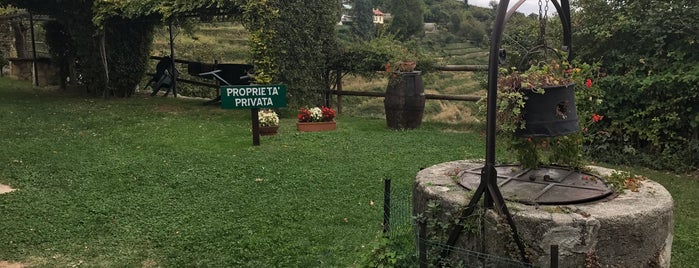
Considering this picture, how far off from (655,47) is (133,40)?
1110cm

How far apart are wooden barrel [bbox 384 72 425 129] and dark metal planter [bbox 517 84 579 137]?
5704mm

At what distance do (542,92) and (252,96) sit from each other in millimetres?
4794

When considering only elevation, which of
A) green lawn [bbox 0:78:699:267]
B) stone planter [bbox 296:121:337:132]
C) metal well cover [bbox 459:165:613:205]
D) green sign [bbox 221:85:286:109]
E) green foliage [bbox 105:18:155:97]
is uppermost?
green foliage [bbox 105:18:155:97]

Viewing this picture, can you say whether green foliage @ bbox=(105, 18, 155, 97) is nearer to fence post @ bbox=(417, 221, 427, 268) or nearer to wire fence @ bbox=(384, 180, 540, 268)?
wire fence @ bbox=(384, 180, 540, 268)

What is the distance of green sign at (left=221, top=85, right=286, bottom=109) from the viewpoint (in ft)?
22.4

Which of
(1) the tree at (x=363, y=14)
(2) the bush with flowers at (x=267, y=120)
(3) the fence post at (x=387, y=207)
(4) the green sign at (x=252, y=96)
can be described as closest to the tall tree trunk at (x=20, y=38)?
(2) the bush with flowers at (x=267, y=120)

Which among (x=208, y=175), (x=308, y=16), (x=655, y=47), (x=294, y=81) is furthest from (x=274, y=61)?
(x=655, y=47)

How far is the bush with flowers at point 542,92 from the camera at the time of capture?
108 inches

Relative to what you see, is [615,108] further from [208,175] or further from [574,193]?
[208,175]

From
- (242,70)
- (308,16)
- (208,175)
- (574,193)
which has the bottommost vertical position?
(208,175)

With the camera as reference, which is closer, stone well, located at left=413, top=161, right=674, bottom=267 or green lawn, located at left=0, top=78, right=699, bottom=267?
stone well, located at left=413, top=161, right=674, bottom=267

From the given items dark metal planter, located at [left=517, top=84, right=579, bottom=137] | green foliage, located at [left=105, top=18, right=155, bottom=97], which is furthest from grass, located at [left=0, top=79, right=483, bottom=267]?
green foliage, located at [left=105, top=18, right=155, bottom=97]

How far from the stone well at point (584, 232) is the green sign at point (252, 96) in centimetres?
450

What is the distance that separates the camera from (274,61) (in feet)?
31.5
